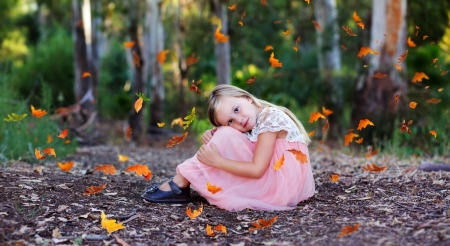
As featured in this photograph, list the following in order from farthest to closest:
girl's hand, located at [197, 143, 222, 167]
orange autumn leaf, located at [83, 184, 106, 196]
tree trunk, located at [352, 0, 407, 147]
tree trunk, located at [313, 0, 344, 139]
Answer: tree trunk, located at [313, 0, 344, 139]
tree trunk, located at [352, 0, 407, 147]
orange autumn leaf, located at [83, 184, 106, 196]
girl's hand, located at [197, 143, 222, 167]

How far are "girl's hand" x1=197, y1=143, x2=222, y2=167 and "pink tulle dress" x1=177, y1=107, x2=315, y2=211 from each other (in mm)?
46

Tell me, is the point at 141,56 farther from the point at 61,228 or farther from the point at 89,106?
the point at 61,228

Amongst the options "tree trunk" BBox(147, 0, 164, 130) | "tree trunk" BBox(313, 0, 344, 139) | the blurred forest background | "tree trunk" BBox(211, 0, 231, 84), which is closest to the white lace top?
the blurred forest background

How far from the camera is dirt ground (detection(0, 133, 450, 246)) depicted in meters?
2.76

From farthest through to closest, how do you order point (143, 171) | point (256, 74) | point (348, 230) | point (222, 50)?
point (256, 74) < point (222, 50) < point (143, 171) < point (348, 230)

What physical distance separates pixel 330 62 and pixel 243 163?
344 inches

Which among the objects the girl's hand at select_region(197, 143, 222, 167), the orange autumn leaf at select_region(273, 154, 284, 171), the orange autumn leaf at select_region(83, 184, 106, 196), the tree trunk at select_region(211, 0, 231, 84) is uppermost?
the tree trunk at select_region(211, 0, 231, 84)

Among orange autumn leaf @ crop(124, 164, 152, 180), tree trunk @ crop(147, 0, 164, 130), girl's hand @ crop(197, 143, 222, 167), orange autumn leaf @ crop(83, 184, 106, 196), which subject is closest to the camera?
girl's hand @ crop(197, 143, 222, 167)

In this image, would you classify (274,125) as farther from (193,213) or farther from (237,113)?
(193,213)

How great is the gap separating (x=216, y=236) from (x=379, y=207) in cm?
99

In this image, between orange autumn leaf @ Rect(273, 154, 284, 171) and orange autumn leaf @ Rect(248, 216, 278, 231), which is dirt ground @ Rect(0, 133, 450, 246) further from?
orange autumn leaf @ Rect(273, 154, 284, 171)

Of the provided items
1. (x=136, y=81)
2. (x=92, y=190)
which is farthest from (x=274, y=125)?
(x=136, y=81)

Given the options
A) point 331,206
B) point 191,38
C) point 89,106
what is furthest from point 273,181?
point 191,38

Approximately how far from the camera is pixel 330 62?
11.7 meters
